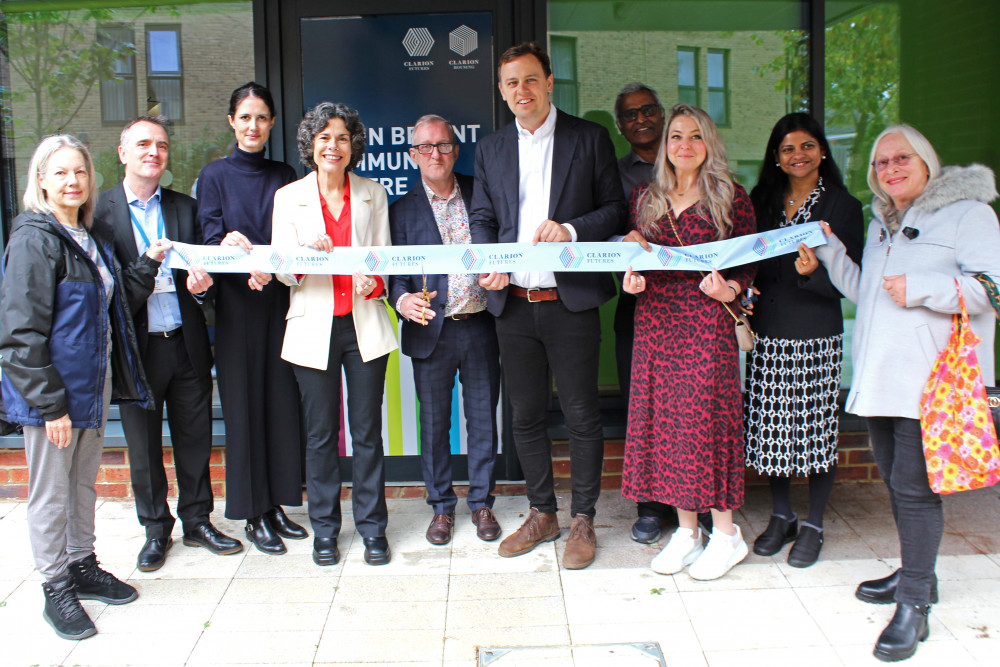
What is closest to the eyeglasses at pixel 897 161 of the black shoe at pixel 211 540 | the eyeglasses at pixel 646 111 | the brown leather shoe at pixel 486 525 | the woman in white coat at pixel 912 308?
the woman in white coat at pixel 912 308

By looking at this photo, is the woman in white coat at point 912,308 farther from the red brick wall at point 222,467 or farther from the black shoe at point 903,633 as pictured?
the red brick wall at point 222,467

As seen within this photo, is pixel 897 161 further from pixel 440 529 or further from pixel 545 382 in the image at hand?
pixel 440 529

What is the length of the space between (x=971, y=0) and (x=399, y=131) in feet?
11.7

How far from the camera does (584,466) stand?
153 inches

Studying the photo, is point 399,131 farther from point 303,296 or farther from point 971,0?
point 971,0

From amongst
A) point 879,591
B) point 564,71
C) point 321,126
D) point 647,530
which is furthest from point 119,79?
point 879,591

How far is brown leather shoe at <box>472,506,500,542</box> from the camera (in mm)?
4062

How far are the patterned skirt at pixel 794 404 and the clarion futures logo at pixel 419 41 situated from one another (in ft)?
7.77

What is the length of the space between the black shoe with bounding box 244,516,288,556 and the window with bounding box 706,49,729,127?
332 centimetres

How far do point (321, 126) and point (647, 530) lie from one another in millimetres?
2422

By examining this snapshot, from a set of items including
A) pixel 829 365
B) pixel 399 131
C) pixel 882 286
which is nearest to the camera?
pixel 882 286

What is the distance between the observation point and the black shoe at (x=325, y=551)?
383 centimetres

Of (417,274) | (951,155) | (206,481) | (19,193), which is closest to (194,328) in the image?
(206,481)

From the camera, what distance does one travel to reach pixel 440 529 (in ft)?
13.3
